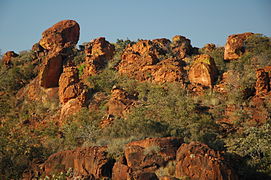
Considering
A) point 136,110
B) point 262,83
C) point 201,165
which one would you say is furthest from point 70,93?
point 201,165

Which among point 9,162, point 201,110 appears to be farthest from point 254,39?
point 9,162

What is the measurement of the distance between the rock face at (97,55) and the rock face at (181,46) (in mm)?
7251

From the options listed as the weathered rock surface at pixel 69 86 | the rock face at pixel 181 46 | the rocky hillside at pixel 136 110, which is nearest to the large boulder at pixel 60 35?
the rocky hillside at pixel 136 110

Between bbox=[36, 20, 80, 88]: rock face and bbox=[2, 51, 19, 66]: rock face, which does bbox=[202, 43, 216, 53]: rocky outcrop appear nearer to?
bbox=[36, 20, 80, 88]: rock face

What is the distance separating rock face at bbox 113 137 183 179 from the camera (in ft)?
57.0

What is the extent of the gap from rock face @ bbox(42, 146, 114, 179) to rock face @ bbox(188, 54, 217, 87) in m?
13.9

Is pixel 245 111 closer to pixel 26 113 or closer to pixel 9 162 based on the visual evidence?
pixel 9 162

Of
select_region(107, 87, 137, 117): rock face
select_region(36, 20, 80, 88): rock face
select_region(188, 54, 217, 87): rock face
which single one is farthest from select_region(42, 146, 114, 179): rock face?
select_region(36, 20, 80, 88): rock face

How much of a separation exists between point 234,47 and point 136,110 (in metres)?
15.5

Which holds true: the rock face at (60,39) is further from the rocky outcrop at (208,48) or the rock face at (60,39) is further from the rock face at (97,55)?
the rocky outcrop at (208,48)

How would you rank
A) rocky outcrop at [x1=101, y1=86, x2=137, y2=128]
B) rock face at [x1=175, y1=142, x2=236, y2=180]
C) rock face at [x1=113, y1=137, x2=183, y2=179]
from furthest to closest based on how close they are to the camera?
rocky outcrop at [x1=101, y1=86, x2=137, y2=128] < rock face at [x1=113, y1=137, x2=183, y2=179] < rock face at [x1=175, y1=142, x2=236, y2=180]

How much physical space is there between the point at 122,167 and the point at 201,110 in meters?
11.3

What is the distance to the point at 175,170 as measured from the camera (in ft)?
54.0

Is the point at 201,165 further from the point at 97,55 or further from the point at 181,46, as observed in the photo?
the point at 181,46
